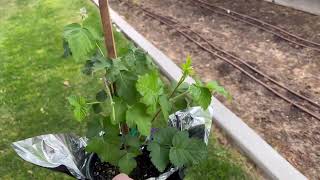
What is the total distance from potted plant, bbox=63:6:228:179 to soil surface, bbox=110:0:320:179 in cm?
181

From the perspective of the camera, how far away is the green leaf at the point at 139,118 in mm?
2316

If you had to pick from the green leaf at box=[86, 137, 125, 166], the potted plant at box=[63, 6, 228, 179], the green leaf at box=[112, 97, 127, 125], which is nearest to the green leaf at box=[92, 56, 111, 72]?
the potted plant at box=[63, 6, 228, 179]

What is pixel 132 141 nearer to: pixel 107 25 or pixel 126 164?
pixel 126 164

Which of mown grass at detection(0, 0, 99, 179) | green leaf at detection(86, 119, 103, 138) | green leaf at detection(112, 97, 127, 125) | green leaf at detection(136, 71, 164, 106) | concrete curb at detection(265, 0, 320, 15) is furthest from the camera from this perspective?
concrete curb at detection(265, 0, 320, 15)

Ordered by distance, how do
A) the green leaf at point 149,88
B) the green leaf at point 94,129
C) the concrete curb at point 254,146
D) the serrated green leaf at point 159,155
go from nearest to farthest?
the green leaf at point 149,88
the serrated green leaf at point 159,155
the green leaf at point 94,129
the concrete curb at point 254,146

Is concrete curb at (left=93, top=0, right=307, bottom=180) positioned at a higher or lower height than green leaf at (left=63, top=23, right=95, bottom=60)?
lower

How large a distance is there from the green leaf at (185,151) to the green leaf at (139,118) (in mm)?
241

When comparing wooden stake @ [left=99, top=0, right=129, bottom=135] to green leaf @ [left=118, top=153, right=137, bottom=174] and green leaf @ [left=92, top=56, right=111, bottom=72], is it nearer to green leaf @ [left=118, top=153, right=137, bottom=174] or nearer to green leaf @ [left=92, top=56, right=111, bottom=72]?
green leaf @ [left=92, top=56, right=111, bottom=72]

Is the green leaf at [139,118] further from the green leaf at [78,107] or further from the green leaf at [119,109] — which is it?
the green leaf at [78,107]

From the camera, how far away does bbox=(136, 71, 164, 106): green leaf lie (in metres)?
2.24

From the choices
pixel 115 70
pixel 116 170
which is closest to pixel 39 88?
pixel 116 170

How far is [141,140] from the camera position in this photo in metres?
2.87

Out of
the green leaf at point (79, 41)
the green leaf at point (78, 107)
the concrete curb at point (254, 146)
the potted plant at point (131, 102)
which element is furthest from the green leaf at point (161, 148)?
the concrete curb at point (254, 146)

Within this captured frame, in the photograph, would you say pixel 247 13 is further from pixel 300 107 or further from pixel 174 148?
pixel 174 148
